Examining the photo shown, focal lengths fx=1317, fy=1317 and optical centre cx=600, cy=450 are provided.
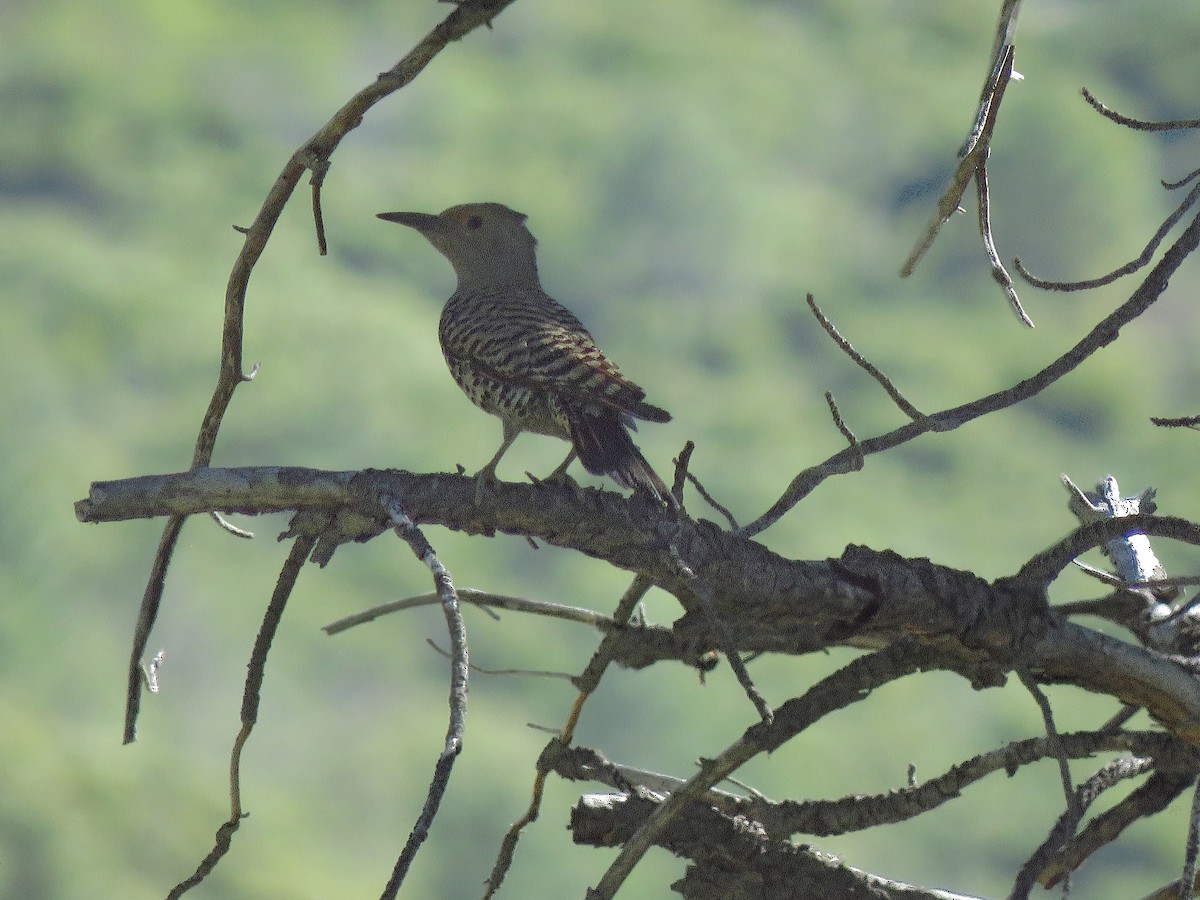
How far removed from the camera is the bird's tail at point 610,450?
9.95 feet

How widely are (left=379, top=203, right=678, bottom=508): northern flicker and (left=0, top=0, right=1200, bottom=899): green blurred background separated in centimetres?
372

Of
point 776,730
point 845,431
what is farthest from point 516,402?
point 776,730

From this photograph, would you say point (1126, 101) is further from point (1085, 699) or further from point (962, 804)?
point (962, 804)

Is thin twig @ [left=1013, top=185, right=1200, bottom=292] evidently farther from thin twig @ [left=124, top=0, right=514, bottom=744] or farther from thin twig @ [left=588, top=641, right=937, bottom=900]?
thin twig @ [left=124, top=0, right=514, bottom=744]

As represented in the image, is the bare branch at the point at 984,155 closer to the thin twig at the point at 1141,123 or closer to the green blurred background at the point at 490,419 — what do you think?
the thin twig at the point at 1141,123

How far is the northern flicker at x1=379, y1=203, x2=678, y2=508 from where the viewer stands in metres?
3.23

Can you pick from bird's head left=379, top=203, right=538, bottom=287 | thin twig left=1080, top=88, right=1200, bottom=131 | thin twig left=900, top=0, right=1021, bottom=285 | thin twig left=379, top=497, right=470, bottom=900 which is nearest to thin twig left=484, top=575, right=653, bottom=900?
thin twig left=379, top=497, right=470, bottom=900

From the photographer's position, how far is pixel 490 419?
1266cm

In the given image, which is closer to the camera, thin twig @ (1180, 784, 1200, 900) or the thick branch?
thin twig @ (1180, 784, 1200, 900)

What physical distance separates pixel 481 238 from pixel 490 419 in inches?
301

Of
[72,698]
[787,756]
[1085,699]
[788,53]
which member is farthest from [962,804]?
[788,53]

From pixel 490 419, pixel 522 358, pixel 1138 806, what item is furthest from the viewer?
pixel 490 419

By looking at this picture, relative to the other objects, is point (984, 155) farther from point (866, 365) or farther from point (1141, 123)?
point (1141, 123)

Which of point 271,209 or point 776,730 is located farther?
point 776,730
